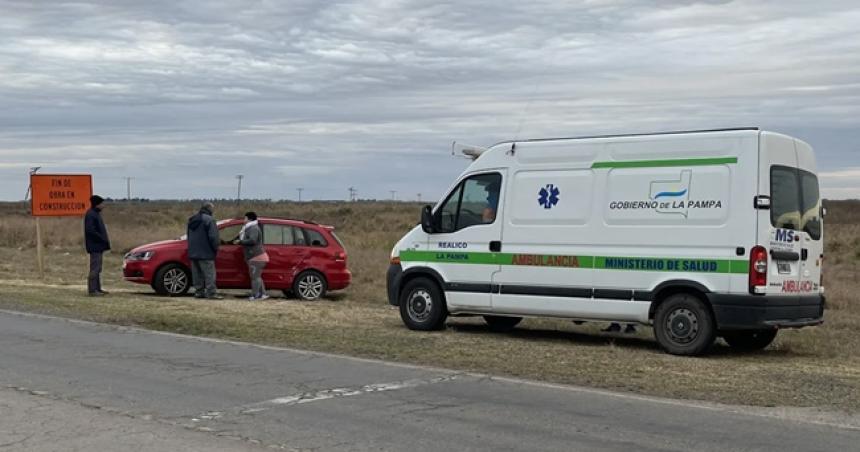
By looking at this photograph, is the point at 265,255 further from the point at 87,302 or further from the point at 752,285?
the point at 752,285

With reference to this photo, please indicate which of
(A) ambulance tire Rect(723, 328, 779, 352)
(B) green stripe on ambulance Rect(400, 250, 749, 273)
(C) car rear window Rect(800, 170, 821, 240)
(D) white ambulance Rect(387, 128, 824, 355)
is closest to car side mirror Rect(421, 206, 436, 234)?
(D) white ambulance Rect(387, 128, 824, 355)

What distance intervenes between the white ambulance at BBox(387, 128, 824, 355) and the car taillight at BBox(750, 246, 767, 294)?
11 millimetres

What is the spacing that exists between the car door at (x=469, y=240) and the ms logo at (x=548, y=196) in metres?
0.64

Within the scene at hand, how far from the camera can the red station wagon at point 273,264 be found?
64.6 feet

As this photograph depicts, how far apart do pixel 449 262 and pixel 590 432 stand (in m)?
6.45

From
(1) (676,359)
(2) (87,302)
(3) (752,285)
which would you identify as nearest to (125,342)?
(2) (87,302)

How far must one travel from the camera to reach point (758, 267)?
11312 mm

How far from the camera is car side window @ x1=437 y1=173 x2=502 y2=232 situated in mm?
13648

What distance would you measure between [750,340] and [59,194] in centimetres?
1689

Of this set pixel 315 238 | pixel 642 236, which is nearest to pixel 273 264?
pixel 315 238

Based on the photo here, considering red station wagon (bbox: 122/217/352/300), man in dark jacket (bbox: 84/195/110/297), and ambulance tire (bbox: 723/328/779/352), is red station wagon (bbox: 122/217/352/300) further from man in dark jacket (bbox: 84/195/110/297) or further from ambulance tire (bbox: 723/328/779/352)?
ambulance tire (bbox: 723/328/779/352)

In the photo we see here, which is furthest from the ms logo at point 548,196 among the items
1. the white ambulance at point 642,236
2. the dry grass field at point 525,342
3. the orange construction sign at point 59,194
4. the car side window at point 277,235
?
the orange construction sign at point 59,194

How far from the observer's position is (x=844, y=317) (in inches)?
665

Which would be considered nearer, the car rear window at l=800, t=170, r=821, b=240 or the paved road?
the paved road
